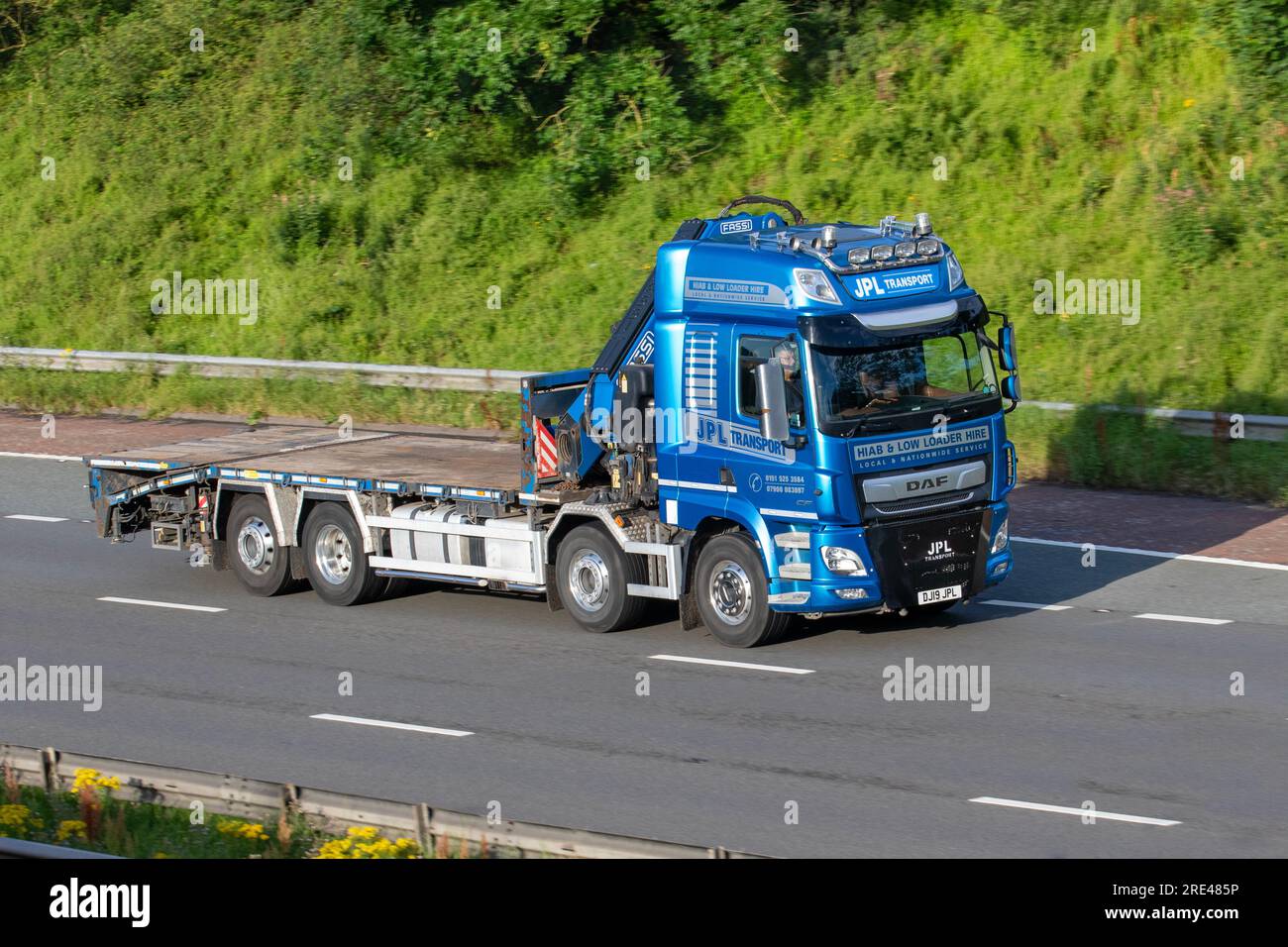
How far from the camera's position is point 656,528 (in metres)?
14.7

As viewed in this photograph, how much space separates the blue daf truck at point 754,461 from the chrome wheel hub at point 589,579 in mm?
18

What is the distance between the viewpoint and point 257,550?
17.0 metres

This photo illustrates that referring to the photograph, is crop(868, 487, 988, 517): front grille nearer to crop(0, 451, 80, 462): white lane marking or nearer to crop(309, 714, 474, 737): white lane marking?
crop(309, 714, 474, 737): white lane marking

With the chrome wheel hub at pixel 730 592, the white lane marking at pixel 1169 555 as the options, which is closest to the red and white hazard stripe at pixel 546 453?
the chrome wheel hub at pixel 730 592

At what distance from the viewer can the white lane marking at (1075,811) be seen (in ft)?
33.4

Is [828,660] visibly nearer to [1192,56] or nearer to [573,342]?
[573,342]

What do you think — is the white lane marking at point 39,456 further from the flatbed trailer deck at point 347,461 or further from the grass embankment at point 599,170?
the flatbed trailer deck at point 347,461

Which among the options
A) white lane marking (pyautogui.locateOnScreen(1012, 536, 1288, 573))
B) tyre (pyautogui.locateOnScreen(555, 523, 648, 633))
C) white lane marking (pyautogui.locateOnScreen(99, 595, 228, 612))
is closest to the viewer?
tyre (pyautogui.locateOnScreen(555, 523, 648, 633))

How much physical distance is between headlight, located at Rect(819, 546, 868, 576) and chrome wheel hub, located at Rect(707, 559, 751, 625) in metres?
0.78

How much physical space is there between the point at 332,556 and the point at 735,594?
14.0 feet

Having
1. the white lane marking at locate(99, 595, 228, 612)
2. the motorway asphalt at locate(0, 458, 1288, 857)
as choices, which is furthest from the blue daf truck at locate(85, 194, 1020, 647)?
the white lane marking at locate(99, 595, 228, 612)

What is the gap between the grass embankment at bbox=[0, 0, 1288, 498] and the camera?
22906 millimetres

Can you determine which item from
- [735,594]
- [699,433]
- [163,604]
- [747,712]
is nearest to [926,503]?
[735,594]

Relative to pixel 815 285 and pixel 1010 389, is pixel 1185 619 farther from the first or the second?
pixel 815 285
